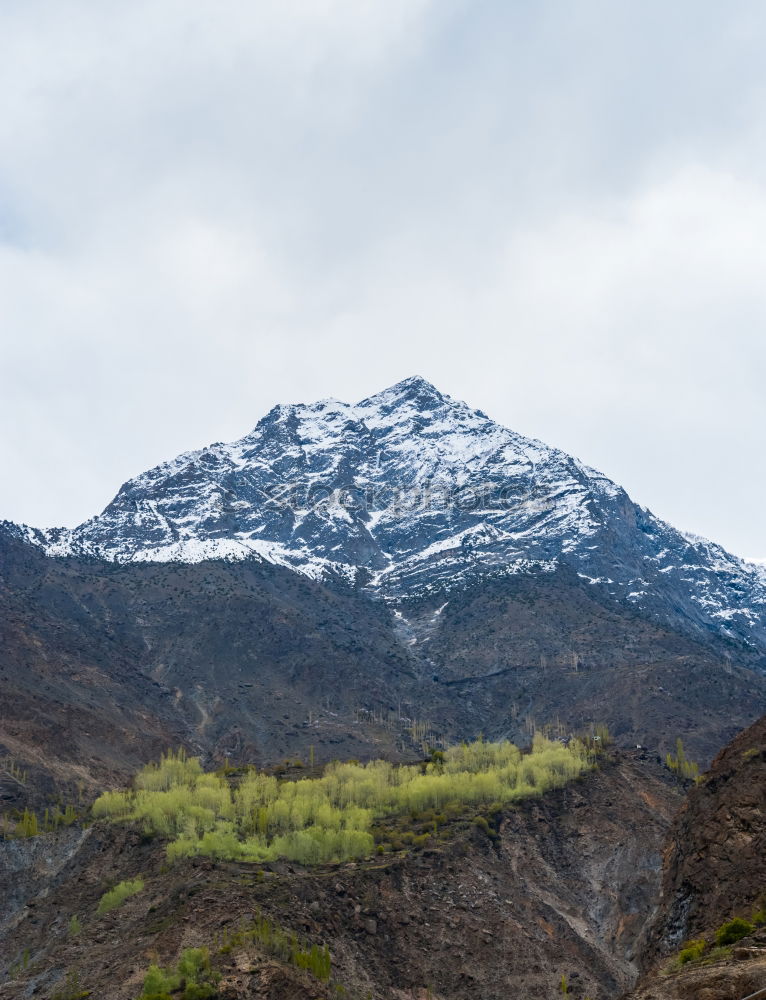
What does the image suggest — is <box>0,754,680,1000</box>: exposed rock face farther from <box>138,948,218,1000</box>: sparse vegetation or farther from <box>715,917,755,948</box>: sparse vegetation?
<box>715,917,755,948</box>: sparse vegetation

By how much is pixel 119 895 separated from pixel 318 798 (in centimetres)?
2361

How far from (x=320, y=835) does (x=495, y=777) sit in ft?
81.6

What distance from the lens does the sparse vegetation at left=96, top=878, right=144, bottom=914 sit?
239 feet

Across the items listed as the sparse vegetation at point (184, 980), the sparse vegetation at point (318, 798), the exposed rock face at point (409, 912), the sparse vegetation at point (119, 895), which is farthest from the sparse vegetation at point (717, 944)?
the sparse vegetation at point (119, 895)

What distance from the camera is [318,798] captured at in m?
93.2

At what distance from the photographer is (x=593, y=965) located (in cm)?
7544

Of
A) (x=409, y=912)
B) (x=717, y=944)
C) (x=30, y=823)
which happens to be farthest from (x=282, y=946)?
(x=30, y=823)

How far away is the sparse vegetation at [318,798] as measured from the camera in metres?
79.9

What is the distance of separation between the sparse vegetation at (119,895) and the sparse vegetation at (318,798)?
3717 mm

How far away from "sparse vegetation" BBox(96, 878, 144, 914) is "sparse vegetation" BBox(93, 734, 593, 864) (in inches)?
146

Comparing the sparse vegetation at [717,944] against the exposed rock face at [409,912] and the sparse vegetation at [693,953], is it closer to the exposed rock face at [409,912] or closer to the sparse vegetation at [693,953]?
the sparse vegetation at [693,953]

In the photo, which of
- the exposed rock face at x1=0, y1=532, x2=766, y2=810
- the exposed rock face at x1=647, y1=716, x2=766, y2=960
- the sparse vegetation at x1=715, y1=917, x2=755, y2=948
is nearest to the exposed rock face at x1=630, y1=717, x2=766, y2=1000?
the exposed rock face at x1=647, y1=716, x2=766, y2=960

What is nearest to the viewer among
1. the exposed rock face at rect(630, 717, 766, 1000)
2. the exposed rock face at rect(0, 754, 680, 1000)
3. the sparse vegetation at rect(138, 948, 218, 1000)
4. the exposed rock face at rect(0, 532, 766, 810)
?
the exposed rock face at rect(630, 717, 766, 1000)

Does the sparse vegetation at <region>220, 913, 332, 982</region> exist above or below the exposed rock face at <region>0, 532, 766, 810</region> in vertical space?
below
